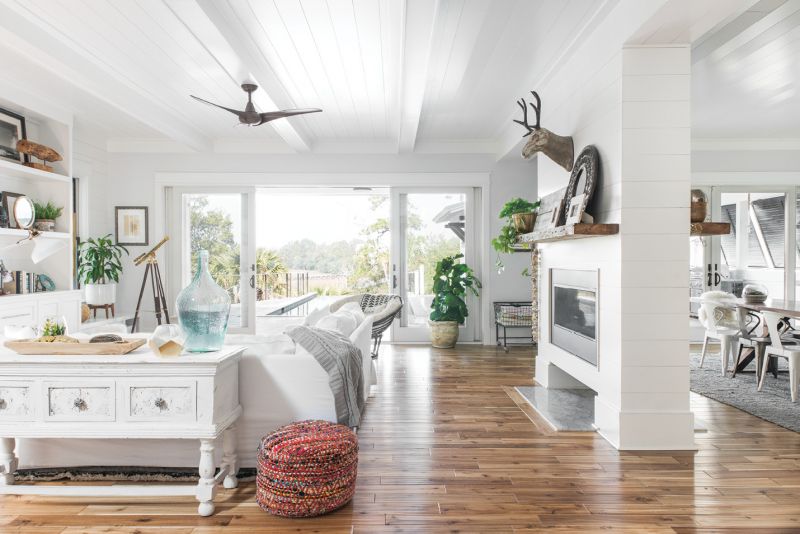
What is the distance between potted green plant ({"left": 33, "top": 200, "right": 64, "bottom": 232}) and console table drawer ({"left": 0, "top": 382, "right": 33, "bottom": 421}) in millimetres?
2720

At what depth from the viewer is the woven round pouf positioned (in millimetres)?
2240

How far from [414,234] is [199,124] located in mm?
2966

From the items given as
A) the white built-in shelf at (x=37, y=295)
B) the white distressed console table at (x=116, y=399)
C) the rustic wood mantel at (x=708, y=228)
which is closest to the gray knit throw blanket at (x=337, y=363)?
the white distressed console table at (x=116, y=399)

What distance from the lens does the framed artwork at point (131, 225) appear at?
256 inches

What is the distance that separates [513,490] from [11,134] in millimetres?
4823

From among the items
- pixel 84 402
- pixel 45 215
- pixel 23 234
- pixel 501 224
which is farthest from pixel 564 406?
pixel 45 215

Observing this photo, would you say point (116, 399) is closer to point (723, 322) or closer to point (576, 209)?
point (576, 209)

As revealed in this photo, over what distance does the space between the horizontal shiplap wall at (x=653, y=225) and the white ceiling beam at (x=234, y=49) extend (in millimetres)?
2442

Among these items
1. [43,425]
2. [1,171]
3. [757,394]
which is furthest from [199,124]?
[757,394]

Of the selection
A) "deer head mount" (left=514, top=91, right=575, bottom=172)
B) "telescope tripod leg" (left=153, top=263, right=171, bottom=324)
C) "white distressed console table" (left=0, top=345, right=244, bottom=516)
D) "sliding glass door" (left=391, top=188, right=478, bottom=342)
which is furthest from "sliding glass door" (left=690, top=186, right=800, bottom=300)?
"telescope tripod leg" (left=153, top=263, right=171, bottom=324)

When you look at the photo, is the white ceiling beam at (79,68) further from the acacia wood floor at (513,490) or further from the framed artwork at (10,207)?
the acacia wood floor at (513,490)

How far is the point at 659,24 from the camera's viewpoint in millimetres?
2723

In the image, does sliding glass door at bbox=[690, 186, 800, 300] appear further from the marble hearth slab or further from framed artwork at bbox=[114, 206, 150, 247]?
framed artwork at bbox=[114, 206, 150, 247]

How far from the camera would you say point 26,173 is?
4.36 metres
